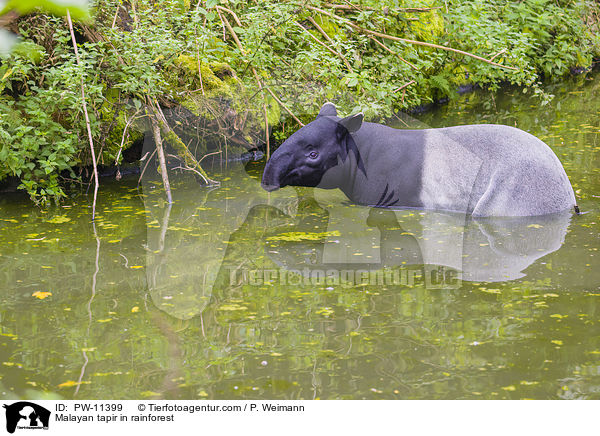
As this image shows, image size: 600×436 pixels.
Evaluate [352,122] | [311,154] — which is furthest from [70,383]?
[352,122]

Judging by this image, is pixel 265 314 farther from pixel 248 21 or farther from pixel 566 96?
pixel 566 96

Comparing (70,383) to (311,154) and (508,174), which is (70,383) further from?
(508,174)

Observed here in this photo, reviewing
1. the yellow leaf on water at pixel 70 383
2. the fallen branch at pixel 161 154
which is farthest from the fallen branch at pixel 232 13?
the yellow leaf on water at pixel 70 383

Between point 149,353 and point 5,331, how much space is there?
0.96 m

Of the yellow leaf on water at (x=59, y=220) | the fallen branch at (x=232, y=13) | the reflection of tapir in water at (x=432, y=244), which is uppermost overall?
the fallen branch at (x=232, y=13)

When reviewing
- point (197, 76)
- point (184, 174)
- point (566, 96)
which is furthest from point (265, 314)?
point (566, 96)

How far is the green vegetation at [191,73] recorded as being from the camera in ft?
Result: 21.3

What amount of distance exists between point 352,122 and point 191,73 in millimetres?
2638

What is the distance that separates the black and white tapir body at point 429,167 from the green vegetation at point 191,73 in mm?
1180

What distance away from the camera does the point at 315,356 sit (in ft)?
11.7

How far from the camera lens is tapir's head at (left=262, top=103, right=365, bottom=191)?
632cm

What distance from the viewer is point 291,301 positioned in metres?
4.32
